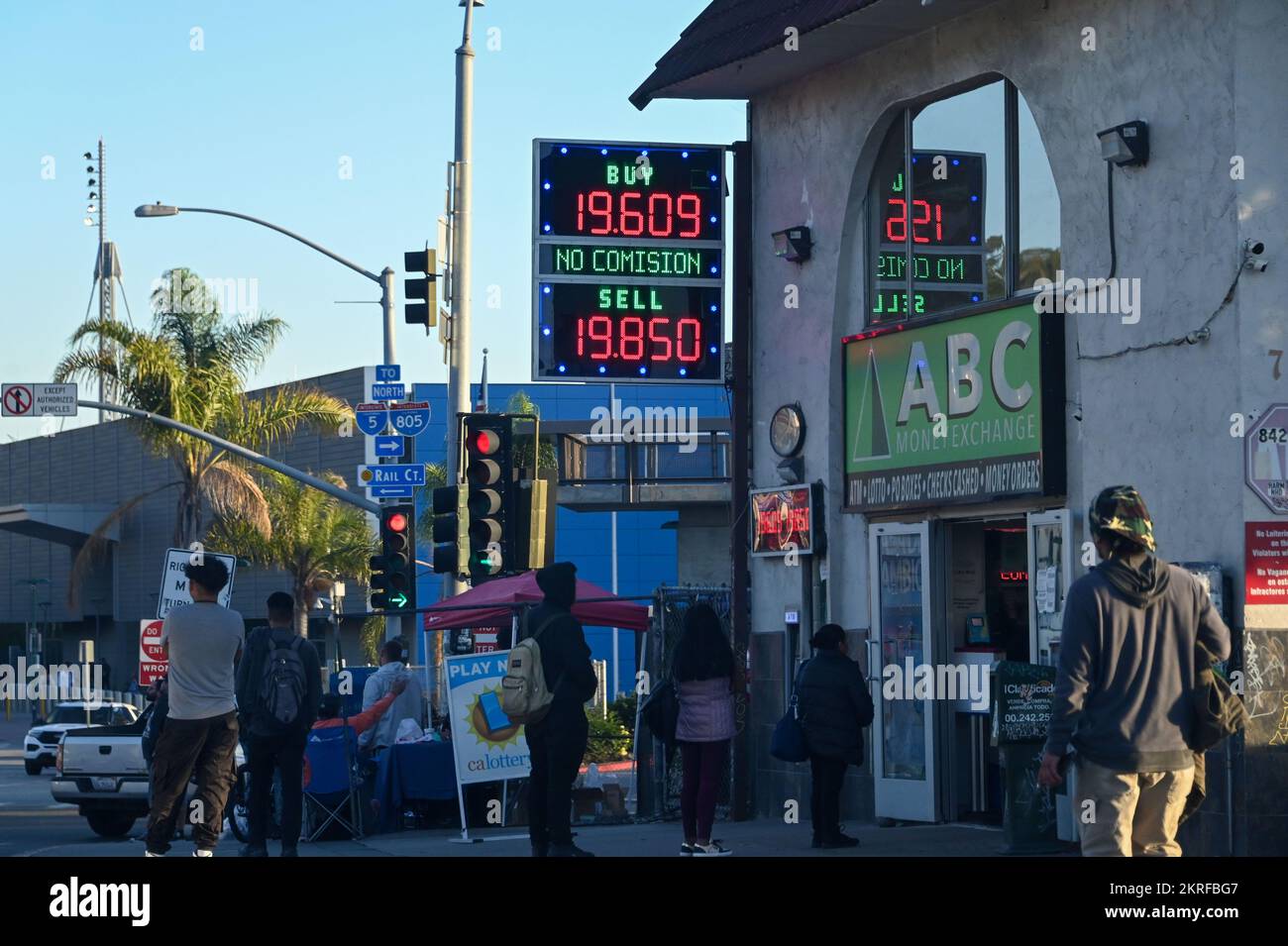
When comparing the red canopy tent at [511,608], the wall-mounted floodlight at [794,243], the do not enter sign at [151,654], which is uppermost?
the wall-mounted floodlight at [794,243]

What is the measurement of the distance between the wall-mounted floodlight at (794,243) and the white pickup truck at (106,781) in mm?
7350

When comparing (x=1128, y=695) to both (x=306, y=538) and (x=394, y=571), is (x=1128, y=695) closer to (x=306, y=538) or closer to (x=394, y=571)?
(x=394, y=571)

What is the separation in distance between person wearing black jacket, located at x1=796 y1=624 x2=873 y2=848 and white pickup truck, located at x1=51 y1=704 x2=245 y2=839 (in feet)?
23.4

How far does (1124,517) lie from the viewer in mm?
7668

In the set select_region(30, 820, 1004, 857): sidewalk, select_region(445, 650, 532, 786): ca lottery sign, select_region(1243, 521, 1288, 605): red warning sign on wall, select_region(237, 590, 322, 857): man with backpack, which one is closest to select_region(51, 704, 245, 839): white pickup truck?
select_region(30, 820, 1004, 857): sidewalk

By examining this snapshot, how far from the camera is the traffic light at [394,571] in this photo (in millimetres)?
19125

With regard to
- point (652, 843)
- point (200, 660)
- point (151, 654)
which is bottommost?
point (652, 843)

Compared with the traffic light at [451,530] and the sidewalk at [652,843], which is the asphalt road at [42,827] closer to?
the sidewalk at [652,843]

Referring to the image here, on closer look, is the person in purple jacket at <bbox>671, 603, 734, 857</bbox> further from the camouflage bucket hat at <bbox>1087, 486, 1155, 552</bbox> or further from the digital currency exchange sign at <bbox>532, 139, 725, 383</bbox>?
the camouflage bucket hat at <bbox>1087, 486, 1155, 552</bbox>

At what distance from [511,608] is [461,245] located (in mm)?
4377

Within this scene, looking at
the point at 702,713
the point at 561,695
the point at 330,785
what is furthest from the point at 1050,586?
the point at 330,785

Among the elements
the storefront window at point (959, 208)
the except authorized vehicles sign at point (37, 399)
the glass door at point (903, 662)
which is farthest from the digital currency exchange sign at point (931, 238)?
the except authorized vehicles sign at point (37, 399)

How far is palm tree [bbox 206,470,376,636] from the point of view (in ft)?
145
